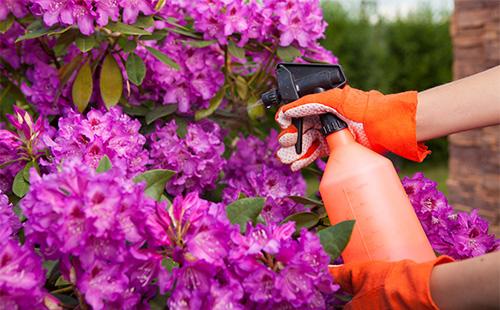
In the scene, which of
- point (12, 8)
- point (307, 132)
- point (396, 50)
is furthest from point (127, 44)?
point (396, 50)

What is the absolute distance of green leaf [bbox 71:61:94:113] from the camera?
147 cm

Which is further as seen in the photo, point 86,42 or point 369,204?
point 86,42

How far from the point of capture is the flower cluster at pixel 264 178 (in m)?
1.37

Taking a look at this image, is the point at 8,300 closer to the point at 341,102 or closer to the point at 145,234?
the point at 145,234

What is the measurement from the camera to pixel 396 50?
26.7 ft

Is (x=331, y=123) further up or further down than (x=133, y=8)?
further down

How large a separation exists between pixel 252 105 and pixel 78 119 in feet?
1.94

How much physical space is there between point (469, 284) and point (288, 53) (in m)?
0.83

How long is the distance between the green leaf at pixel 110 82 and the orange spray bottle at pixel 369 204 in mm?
528

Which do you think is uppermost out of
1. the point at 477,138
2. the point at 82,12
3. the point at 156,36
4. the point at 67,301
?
the point at 82,12

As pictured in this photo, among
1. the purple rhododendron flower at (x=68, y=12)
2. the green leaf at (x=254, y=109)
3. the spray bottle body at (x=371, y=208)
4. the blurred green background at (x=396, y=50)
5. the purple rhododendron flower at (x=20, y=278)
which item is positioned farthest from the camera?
the blurred green background at (x=396, y=50)

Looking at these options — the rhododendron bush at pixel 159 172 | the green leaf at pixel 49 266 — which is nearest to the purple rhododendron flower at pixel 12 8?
the rhododendron bush at pixel 159 172

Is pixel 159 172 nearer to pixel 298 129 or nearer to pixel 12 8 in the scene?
pixel 298 129

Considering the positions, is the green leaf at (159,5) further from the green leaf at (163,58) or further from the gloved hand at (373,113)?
the gloved hand at (373,113)
